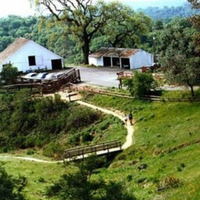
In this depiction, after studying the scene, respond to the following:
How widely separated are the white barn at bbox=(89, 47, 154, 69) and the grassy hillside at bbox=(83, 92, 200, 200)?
17.9 meters

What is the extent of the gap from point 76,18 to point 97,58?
629 cm

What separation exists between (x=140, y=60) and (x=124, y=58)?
208 cm

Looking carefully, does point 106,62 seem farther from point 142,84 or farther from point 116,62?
point 142,84

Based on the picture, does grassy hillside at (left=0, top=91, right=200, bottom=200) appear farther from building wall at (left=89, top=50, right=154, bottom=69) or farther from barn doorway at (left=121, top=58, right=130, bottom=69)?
barn doorway at (left=121, top=58, right=130, bottom=69)

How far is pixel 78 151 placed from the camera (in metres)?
35.1

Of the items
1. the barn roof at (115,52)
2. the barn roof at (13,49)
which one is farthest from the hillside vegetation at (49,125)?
the barn roof at (115,52)

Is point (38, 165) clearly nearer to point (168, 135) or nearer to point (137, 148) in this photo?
point (137, 148)

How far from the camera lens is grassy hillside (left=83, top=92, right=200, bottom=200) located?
2475 cm

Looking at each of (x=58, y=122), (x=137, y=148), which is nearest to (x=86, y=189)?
(x=137, y=148)

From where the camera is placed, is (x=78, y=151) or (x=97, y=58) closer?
(x=78, y=151)

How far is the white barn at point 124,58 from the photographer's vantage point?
62188 mm

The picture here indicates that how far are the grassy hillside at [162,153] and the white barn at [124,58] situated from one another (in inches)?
705

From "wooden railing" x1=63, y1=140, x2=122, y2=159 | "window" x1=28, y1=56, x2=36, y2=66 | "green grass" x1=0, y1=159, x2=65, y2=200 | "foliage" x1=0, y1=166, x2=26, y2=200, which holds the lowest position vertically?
"green grass" x1=0, y1=159, x2=65, y2=200

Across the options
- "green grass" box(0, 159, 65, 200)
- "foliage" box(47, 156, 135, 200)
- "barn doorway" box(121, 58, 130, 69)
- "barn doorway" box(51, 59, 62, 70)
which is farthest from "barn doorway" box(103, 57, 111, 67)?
"foliage" box(47, 156, 135, 200)
